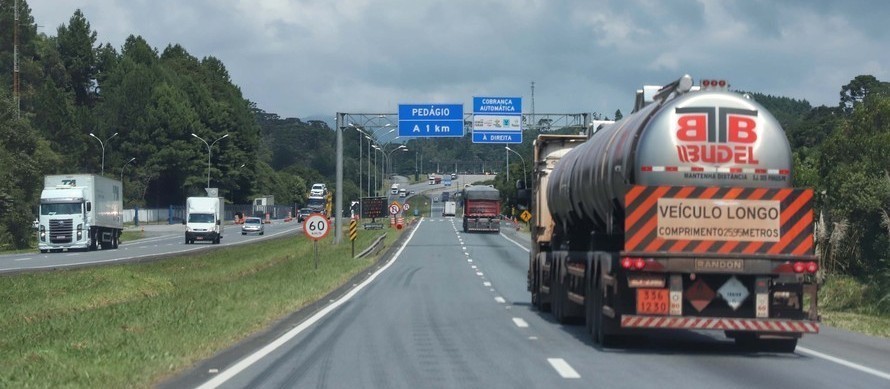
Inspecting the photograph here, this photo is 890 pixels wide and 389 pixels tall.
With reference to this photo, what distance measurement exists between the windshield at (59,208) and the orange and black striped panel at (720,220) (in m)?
51.7

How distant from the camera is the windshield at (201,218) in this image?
75375mm

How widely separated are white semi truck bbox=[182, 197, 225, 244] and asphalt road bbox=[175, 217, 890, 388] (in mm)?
51642

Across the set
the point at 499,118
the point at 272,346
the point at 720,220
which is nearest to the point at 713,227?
the point at 720,220

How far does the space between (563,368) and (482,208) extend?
251 feet

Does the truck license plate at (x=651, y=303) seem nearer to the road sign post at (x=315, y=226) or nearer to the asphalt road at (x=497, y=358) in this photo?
the asphalt road at (x=497, y=358)

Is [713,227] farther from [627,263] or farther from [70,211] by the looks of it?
[70,211]

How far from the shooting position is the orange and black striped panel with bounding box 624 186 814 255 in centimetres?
1524

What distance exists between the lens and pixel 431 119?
65.4 metres

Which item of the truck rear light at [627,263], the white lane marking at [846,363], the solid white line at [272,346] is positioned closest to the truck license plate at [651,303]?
the truck rear light at [627,263]

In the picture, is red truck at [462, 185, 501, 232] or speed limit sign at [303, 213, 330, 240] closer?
speed limit sign at [303, 213, 330, 240]

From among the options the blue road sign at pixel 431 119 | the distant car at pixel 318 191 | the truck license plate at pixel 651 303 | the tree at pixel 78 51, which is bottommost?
the truck license plate at pixel 651 303

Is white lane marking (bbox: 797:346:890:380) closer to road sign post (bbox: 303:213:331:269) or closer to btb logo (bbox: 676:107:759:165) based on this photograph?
btb logo (bbox: 676:107:759:165)

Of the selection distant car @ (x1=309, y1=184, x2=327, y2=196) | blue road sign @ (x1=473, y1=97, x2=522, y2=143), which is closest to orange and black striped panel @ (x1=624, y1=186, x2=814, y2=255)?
blue road sign @ (x1=473, y1=97, x2=522, y2=143)

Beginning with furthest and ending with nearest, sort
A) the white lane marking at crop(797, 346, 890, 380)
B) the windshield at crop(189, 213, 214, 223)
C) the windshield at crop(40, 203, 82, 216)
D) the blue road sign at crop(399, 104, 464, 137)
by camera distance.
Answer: the windshield at crop(189, 213, 214, 223) < the blue road sign at crop(399, 104, 464, 137) < the windshield at crop(40, 203, 82, 216) < the white lane marking at crop(797, 346, 890, 380)
